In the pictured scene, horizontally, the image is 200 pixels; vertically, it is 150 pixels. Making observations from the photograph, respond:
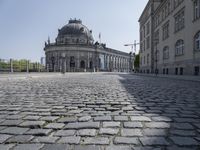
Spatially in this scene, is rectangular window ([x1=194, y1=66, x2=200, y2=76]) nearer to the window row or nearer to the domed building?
the window row

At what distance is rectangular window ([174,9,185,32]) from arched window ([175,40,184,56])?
173cm

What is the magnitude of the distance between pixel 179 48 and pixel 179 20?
3713 millimetres

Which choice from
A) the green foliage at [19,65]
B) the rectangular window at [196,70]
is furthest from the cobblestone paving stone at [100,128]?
the green foliage at [19,65]

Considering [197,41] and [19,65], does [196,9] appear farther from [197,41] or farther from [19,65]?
[19,65]

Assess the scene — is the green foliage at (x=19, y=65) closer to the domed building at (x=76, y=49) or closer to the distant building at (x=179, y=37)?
the distant building at (x=179, y=37)

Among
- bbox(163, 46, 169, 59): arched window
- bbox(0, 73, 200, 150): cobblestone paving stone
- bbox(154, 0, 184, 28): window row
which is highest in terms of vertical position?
bbox(154, 0, 184, 28): window row

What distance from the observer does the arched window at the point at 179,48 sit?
98.1 ft

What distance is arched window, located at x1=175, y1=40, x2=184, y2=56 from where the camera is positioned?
98.1ft

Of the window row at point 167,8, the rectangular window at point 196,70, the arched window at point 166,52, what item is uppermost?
the window row at point 167,8

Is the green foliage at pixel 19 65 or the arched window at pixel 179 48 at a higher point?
the arched window at pixel 179 48

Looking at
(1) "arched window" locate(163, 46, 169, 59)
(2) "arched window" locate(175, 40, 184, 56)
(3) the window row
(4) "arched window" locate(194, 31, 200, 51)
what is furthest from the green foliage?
(3) the window row

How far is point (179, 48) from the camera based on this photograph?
3117cm

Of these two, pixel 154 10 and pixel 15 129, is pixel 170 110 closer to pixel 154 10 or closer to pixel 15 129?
pixel 15 129

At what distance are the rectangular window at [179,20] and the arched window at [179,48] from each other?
1728 millimetres
